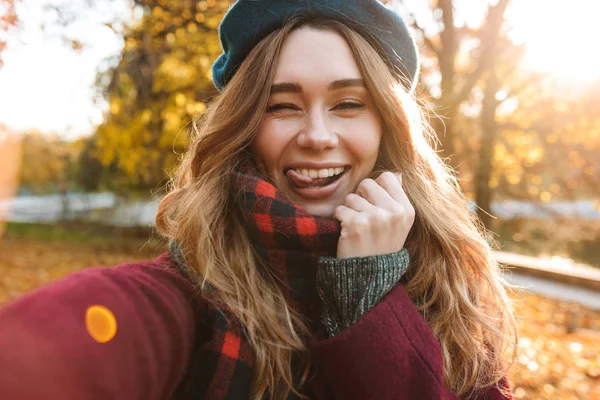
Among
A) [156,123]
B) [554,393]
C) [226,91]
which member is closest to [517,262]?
[554,393]

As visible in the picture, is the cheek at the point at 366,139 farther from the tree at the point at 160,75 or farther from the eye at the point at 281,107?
the tree at the point at 160,75

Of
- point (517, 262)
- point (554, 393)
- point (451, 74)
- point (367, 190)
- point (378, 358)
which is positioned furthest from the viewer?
point (517, 262)

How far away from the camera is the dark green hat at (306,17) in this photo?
1607mm

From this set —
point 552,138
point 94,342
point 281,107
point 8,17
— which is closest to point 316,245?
point 281,107

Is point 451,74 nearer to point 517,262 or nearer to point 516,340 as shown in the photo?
point 516,340

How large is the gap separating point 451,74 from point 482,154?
2.04 m

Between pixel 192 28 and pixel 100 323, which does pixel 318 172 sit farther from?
pixel 192 28

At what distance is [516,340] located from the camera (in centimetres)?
172

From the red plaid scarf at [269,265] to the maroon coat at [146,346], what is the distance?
6cm

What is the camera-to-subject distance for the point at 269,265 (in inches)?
60.9

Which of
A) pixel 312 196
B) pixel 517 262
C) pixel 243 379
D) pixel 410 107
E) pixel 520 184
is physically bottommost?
pixel 517 262

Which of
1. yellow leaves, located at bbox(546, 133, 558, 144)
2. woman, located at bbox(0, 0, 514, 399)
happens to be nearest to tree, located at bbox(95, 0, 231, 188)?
woman, located at bbox(0, 0, 514, 399)

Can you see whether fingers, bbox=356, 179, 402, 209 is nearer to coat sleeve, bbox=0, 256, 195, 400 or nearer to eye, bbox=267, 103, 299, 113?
eye, bbox=267, 103, 299, 113

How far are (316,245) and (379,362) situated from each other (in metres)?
0.40
